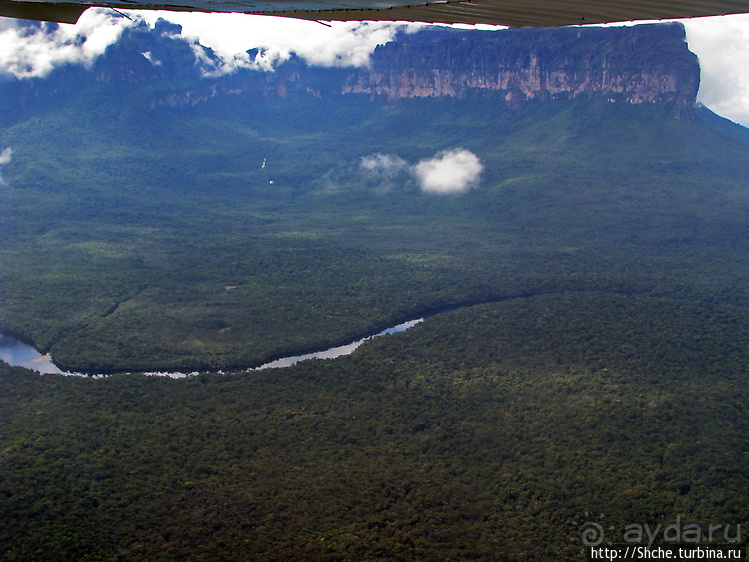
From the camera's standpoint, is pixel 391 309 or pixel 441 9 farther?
pixel 391 309

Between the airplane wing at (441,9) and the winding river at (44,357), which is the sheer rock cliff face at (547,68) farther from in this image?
the airplane wing at (441,9)

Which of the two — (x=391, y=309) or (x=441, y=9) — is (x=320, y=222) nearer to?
(x=391, y=309)

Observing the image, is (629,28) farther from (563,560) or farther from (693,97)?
(563,560)

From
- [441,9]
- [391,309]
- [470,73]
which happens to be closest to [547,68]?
[470,73]

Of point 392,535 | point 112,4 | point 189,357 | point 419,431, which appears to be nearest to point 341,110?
point 189,357

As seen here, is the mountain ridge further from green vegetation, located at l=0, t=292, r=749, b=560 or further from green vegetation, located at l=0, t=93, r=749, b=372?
green vegetation, located at l=0, t=292, r=749, b=560

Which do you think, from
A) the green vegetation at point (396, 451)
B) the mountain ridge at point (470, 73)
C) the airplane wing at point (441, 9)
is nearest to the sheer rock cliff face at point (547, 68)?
the mountain ridge at point (470, 73)

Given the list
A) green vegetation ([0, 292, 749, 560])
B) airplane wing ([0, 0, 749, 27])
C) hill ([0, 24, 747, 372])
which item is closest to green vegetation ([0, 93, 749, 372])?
hill ([0, 24, 747, 372])
